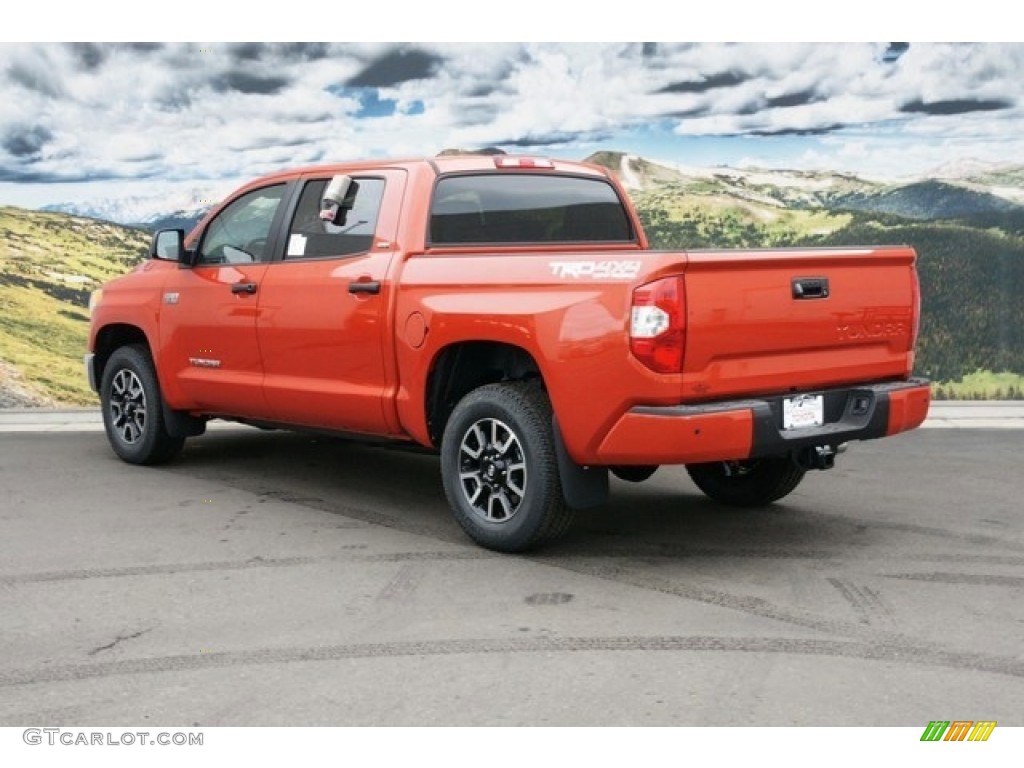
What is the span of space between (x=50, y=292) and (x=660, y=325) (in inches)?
344

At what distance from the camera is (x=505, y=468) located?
6082mm

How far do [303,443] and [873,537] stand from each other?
187 inches

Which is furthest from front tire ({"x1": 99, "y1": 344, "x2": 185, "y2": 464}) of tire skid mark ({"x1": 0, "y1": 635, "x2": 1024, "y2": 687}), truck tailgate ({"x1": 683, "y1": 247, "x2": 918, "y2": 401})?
truck tailgate ({"x1": 683, "y1": 247, "x2": 918, "y2": 401})

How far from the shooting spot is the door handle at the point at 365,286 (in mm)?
6613

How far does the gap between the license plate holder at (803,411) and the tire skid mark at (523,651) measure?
1253mm

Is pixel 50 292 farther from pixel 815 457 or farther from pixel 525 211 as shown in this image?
pixel 815 457

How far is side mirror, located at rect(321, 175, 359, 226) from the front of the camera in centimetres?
706

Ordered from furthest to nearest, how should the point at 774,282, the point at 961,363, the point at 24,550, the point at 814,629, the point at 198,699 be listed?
the point at 961,363 → the point at 24,550 → the point at 774,282 → the point at 814,629 → the point at 198,699

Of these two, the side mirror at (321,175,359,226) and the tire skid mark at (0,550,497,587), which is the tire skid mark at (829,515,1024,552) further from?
the side mirror at (321,175,359,226)

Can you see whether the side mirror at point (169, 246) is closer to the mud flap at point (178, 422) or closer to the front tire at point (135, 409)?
the front tire at point (135, 409)

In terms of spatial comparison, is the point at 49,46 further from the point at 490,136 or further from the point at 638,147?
the point at 638,147

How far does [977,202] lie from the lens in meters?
12.4

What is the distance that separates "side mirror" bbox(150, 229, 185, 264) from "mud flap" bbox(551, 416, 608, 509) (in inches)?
130

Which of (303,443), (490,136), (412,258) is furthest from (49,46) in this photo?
(412,258)
